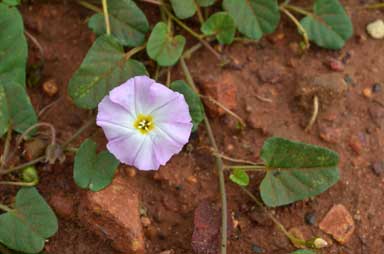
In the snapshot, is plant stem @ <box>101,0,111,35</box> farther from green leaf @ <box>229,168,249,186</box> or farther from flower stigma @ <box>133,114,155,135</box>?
green leaf @ <box>229,168,249,186</box>

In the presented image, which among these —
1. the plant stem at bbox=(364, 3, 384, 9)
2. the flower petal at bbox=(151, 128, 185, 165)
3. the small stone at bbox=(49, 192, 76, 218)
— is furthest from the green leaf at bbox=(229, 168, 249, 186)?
the plant stem at bbox=(364, 3, 384, 9)

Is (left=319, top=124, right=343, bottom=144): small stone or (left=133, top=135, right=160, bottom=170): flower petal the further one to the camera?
(left=319, top=124, right=343, bottom=144): small stone

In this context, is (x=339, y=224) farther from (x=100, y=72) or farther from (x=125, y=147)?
(x=100, y=72)

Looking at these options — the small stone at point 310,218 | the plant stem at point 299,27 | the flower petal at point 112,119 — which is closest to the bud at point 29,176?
the flower petal at point 112,119

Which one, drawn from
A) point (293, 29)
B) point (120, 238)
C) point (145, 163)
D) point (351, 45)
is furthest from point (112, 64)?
point (351, 45)

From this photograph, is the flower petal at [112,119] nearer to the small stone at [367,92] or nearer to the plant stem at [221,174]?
the plant stem at [221,174]
